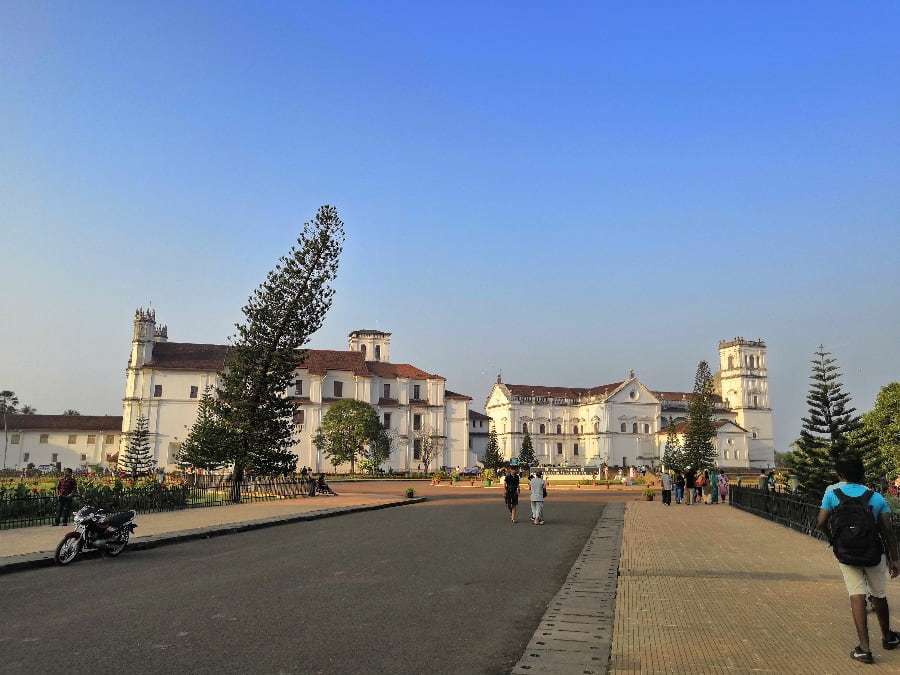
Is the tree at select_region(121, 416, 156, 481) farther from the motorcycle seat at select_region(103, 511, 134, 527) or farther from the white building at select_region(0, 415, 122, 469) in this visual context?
the motorcycle seat at select_region(103, 511, 134, 527)

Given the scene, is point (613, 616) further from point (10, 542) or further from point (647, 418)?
point (647, 418)

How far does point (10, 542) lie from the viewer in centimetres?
1325

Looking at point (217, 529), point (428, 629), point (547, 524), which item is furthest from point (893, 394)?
point (428, 629)

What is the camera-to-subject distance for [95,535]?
11.6m

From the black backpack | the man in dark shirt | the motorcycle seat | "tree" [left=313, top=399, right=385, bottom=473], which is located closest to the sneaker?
the black backpack

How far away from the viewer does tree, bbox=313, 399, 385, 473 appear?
214 ft

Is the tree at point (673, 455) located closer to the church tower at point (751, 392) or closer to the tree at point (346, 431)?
the church tower at point (751, 392)

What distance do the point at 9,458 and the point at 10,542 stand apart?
79.9 m

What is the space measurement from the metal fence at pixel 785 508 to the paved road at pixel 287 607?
20.3ft

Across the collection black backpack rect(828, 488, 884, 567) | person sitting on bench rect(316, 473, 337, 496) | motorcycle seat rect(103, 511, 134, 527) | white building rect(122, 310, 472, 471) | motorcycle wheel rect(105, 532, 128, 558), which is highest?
white building rect(122, 310, 472, 471)

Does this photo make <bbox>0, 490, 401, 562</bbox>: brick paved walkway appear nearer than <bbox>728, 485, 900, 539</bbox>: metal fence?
→ Yes

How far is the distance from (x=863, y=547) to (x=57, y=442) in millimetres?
91096

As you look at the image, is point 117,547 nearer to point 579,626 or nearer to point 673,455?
point 579,626

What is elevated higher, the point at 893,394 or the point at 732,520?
the point at 893,394
